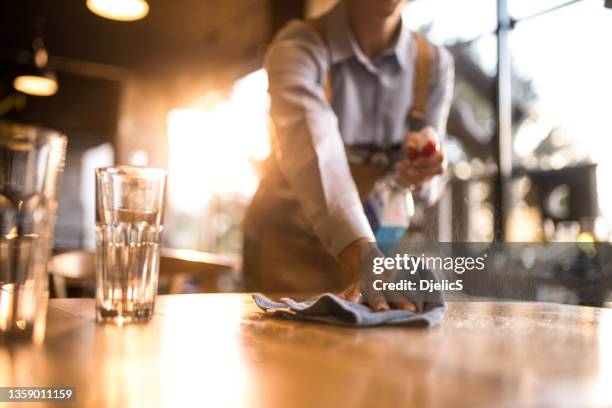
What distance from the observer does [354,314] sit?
0.52 m

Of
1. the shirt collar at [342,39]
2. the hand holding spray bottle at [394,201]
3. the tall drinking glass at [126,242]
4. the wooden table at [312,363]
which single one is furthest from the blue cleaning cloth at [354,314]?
the shirt collar at [342,39]

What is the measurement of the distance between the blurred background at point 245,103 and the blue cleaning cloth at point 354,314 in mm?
177

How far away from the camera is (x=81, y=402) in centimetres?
27

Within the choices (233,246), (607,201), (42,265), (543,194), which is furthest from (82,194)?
(42,265)

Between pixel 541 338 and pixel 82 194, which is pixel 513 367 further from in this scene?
pixel 82 194

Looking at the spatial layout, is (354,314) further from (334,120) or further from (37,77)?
(37,77)

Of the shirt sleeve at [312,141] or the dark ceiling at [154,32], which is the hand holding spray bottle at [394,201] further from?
the dark ceiling at [154,32]

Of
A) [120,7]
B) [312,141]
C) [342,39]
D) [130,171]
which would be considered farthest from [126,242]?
[120,7]

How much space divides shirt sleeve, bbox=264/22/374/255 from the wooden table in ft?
1.04

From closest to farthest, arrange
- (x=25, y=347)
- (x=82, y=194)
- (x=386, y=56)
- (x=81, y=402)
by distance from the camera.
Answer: (x=81, y=402), (x=25, y=347), (x=386, y=56), (x=82, y=194)

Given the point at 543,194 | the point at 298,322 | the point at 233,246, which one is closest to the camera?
the point at 298,322

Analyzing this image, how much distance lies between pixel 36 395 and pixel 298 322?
0.95 feet

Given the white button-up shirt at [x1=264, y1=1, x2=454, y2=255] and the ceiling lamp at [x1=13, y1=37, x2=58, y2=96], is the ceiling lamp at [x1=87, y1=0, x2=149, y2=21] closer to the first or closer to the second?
the ceiling lamp at [x1=13, y1=37, x2=58, y2=96]

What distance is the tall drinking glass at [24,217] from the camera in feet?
1.42
